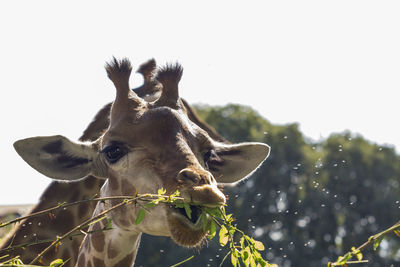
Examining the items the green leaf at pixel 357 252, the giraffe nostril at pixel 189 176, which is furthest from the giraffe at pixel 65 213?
the green leaf at pixel 357 252

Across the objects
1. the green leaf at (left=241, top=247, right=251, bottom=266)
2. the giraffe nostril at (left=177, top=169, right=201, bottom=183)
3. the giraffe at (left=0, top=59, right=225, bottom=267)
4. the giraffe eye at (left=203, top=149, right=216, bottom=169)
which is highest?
the giraffe nostril at (left=177, top=169, right=201, bottom=183)

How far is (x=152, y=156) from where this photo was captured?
5.24 meters

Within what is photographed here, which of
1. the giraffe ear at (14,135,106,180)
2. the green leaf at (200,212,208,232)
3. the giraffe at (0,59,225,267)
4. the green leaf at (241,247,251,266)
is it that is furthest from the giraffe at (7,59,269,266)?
the giraffe at (0,59,225,267)

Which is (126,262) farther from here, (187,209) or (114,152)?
(187,209)

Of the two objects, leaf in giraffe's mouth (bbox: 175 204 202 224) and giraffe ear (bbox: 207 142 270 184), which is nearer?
leaf in giraffe's mouth (bbox: 175 204 202 224)

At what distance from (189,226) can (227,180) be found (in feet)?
5.35

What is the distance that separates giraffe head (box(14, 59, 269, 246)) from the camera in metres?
4.71

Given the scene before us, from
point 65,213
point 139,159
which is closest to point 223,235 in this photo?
point 139,159

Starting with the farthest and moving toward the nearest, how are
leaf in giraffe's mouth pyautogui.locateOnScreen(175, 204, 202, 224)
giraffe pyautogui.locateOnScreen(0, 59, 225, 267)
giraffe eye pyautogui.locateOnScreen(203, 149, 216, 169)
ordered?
giraffe pyautogui.locateOnScreen(0, 59, 225, 267) → giraffe eye pyautogui.locateOnScreen(203, 149, 216, 169) → leaf in giraffe's mouth pyautogui.locateOnScreen(175, 204, 202, 224)

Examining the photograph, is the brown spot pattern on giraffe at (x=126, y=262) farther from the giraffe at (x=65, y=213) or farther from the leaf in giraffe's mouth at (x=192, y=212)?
the leaf in giraffe's mouth at (x=192, y=212)

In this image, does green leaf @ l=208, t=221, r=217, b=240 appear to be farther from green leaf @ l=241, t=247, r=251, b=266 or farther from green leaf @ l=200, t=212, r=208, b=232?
green leaf @ l=241, t=247, r=251, b=266

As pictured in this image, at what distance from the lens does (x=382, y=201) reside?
46.3 m

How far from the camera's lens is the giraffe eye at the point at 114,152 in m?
5.51

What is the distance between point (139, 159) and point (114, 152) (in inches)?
11.3
